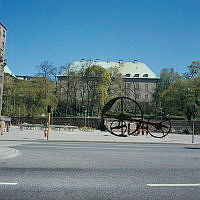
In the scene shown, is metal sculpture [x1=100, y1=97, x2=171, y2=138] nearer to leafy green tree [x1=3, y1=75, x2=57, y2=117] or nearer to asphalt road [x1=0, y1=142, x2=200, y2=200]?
asphalt road [x1=0, y1=142, x2=200, y2=200]

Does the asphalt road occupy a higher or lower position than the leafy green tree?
lower

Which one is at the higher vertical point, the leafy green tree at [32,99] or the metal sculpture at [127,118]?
the leafy green tree at [32,99]

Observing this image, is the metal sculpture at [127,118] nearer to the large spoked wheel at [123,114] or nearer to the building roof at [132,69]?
the large spoked wheel at [123,114]

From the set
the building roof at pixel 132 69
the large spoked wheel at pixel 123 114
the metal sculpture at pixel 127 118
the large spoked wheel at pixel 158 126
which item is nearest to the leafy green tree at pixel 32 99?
the large spoked wheel at pixel 158 126

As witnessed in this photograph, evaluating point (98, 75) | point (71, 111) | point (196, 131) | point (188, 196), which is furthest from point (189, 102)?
point (188, 196)

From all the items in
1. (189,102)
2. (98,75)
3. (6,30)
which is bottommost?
(189,102)

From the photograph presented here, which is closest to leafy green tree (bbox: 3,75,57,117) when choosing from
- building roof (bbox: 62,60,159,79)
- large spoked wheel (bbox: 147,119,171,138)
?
large spoked wheel (bbox: 147,119,171,138)

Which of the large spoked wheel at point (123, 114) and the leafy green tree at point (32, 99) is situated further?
the leafy green tree at point (32, 99)

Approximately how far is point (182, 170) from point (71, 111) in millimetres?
61061

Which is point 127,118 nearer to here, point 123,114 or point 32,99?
point 123,114

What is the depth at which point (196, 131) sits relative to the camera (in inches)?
1672

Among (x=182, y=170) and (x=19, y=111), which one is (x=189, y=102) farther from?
(x=182, y=170)

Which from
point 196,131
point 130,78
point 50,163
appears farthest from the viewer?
point 130,78

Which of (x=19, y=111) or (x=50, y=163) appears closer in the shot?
(x=50, y=163)
